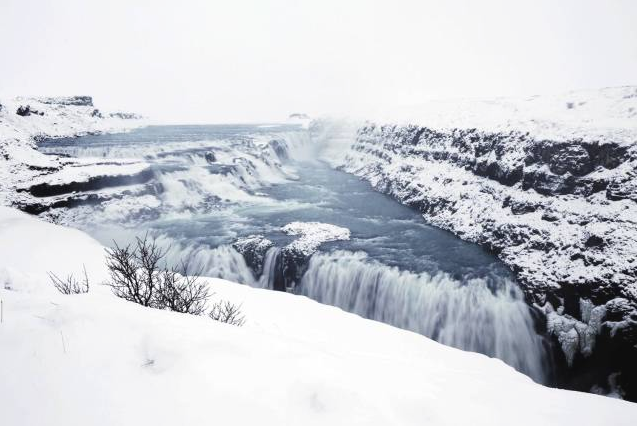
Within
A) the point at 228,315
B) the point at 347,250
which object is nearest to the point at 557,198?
the point at 347,250

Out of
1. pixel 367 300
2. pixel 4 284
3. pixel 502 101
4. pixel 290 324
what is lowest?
pixel 367 300

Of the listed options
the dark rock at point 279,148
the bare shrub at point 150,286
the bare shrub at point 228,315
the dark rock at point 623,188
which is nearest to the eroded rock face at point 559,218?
the dark rock at point 623,188

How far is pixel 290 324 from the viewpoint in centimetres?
890

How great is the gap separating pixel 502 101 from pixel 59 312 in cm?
3664

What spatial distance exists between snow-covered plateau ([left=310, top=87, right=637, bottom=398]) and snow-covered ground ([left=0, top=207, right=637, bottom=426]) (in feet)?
35.1

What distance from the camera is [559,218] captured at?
1748 cm

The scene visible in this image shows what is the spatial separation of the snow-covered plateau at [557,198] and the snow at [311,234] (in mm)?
7472

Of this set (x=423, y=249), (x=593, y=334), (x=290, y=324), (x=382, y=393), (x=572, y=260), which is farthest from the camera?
(x=423, y=249)

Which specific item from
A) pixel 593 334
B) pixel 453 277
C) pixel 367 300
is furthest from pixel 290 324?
pixel 593 334

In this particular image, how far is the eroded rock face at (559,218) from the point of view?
12688mm

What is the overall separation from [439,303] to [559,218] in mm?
8652

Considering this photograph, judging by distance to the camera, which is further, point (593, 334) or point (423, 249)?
point (423, 249)

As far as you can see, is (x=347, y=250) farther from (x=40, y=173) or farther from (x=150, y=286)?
(x=40, y=173)

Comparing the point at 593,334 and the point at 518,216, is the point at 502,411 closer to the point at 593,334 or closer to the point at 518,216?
the point at 593,334
